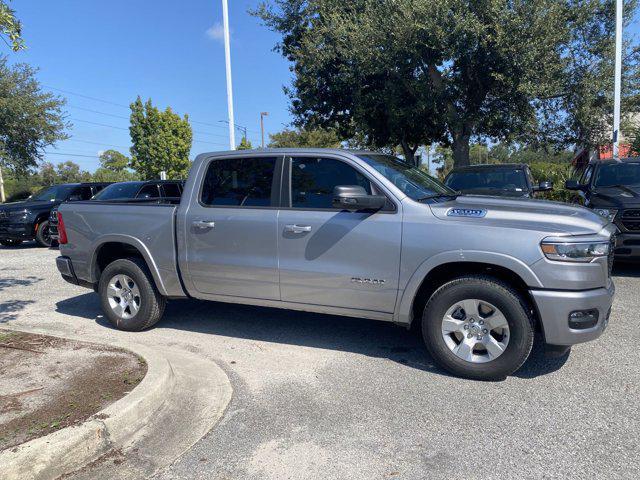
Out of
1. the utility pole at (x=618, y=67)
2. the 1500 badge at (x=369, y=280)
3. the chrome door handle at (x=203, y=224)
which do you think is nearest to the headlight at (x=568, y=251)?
the 1500 badge at (x=369, y=280)

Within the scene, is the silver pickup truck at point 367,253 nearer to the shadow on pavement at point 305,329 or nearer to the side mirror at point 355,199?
the side mirror at point 355,199

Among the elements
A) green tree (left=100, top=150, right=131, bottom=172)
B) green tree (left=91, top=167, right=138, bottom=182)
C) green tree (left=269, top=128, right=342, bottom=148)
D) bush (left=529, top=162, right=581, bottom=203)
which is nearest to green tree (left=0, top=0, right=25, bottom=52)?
bush (left=529, top=162, right=581, bottom=203)

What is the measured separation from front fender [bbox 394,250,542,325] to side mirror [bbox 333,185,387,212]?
63 centimetres

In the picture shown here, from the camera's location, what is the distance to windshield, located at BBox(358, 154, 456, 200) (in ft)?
14.8

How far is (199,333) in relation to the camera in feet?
18.2

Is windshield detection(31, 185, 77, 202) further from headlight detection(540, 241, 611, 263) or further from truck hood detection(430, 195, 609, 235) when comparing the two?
headlight detection(540, 241, 611, 263)

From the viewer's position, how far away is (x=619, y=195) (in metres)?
7.78

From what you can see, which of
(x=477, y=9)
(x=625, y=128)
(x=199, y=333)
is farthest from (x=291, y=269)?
(x=625, y=128)

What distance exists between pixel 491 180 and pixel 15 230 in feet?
40.0

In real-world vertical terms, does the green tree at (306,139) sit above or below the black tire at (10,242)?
above

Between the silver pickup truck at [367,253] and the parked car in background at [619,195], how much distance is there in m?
3.19

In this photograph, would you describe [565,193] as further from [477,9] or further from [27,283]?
[27,283]

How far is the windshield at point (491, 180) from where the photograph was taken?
9.06 metres

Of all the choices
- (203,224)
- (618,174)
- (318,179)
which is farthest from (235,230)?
(618,174)
